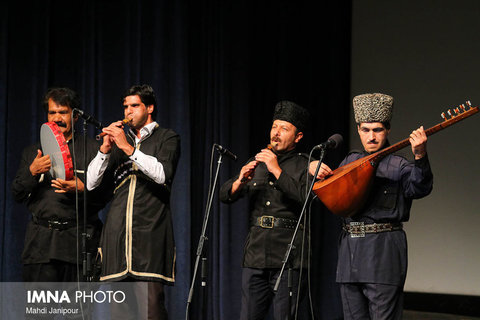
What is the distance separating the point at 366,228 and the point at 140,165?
1.18 meters

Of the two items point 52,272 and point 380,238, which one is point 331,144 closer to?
point 380,238

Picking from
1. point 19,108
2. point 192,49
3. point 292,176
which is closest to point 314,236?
point 192,49

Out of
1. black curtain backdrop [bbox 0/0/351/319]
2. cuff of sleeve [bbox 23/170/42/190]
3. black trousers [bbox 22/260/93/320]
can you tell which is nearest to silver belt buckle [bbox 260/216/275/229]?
black trousers [bbox 22/260/93/320]

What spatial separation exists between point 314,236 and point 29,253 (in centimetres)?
298

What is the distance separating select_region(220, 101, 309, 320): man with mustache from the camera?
3396mm

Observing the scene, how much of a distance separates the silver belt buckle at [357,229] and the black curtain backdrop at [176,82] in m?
Answer: 2.06

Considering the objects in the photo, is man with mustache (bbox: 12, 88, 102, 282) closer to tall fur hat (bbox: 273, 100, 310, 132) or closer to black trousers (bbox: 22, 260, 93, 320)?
black trousers (bbox: 22, 260, 93, 320)

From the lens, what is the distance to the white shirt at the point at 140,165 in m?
3.27

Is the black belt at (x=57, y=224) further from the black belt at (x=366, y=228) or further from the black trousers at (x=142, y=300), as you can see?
the black belt at (x=366, y=228)

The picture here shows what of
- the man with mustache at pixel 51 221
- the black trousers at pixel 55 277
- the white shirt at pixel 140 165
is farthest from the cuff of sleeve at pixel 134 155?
the black trousers at pixel 55 277

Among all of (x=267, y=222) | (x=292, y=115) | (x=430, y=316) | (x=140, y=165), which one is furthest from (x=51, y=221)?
(x=430, y=316)

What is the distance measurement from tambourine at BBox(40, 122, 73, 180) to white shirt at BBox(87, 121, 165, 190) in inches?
4.6

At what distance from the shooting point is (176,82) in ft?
16.7

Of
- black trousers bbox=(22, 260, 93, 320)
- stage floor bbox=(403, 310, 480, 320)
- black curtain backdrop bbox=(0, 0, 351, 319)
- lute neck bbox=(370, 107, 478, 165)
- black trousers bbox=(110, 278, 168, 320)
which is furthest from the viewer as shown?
stage floor bbox=(403, 310, 480, 320)
